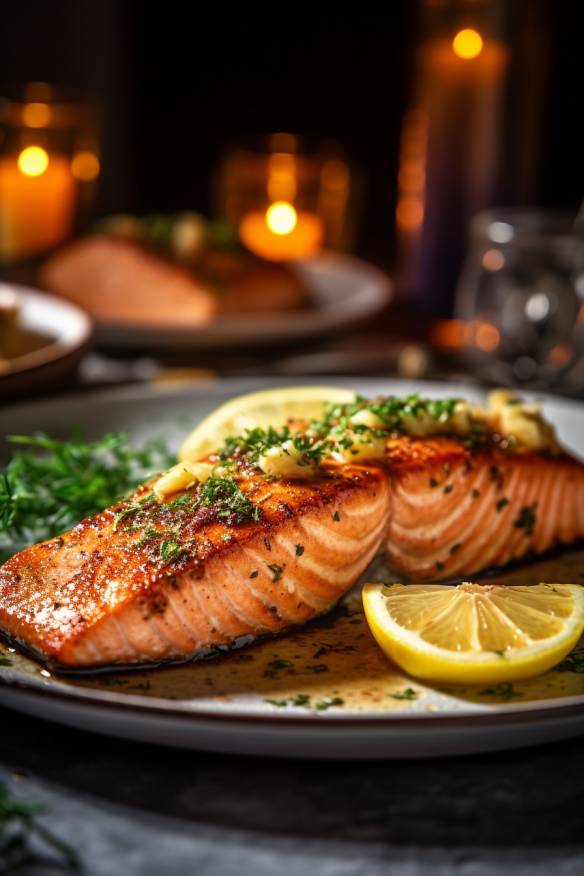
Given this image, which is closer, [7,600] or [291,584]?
[7,600]

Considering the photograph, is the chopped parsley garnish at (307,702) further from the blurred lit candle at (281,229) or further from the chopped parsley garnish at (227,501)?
the blurred lit candle at (281,229)

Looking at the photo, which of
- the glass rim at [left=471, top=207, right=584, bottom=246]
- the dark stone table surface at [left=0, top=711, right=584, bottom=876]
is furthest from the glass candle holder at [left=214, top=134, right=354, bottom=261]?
the dark stone table surface at [left=0, top=711, right=584, bottom=876]

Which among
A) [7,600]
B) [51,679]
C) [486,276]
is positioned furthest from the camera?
[486,276]

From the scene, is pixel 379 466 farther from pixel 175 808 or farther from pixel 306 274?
pixel 306 274

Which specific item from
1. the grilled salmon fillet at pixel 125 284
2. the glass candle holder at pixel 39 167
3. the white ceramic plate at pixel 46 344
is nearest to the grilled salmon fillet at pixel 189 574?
the white ceramic plate at pixel 46 344

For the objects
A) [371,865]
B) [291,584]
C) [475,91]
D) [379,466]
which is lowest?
[371,865]

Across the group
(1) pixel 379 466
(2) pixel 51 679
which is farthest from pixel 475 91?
(2) pixel 51 679

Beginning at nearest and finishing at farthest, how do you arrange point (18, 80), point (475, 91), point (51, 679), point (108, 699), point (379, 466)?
point (108, 699)
point (51, 679)
point (379, 466)
point (475, 91)
point (18, 80)
